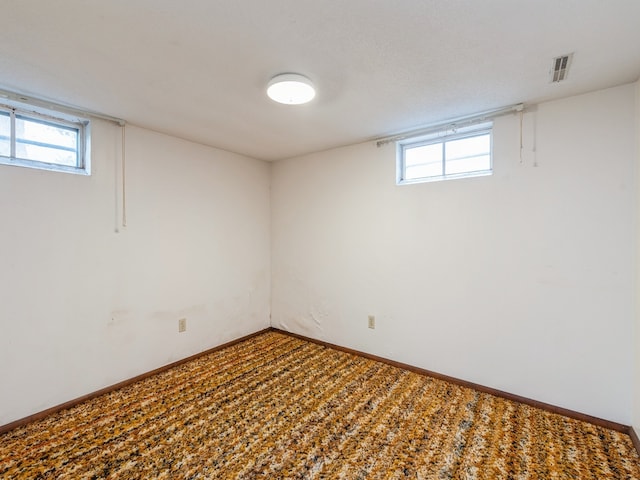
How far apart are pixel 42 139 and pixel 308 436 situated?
2.93 m

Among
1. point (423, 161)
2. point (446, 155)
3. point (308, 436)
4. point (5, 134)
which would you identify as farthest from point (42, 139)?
point (446, 155)

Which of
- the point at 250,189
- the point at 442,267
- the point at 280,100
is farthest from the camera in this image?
the point at 250,189

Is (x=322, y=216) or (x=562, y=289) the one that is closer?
(x=562, y=289)

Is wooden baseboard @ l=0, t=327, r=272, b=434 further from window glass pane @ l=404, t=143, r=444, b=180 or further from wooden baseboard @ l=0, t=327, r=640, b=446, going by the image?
window glass pane @ l=404, t=143, r=444, b=180

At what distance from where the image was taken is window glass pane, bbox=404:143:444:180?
287 cm

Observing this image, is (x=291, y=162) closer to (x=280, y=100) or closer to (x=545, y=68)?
(x=280, y=100)

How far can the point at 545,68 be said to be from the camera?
5.88ft

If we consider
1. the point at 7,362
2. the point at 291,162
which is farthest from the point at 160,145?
the point at 7,362

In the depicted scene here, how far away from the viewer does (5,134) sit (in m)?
2.15

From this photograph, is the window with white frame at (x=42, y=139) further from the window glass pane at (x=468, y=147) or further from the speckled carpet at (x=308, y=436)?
the window glass pane at (x=468, y=147)

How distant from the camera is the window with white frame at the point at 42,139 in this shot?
216cm

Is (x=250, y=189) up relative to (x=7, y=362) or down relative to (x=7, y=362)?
up

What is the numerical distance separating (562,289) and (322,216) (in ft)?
7.61

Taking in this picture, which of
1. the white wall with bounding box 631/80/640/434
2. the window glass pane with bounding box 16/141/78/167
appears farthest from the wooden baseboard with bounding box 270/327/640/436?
the window glass pane with bounding box 16/141/78/167
